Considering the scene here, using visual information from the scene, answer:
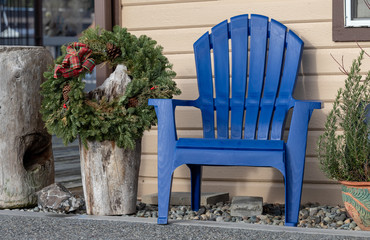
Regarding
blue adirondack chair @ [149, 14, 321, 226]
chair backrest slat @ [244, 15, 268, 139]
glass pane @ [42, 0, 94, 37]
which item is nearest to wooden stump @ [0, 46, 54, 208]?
blue adirondack chair @ [149, 14, 321, 226]

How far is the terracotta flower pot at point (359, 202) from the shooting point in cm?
294

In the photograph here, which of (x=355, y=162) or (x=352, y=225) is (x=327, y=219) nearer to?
(x=352, y=225)

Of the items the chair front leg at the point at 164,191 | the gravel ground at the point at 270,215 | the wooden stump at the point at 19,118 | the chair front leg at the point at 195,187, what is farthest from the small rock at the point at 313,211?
the wooden stump at the point at 19,118

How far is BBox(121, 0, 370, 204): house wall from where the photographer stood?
3668mm

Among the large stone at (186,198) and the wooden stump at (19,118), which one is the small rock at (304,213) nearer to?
the large stone at (186,198)

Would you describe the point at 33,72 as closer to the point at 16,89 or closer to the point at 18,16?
→ the point at 16,89

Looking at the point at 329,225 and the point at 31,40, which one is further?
the point at 31,40

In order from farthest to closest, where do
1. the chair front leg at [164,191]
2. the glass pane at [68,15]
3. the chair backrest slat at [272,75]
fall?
1. the glass pane at [68,15]
2. the chair backrest slat at [272,75]
3. the chair front leg at [164,191]

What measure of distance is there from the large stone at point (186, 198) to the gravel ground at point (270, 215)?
38 mm

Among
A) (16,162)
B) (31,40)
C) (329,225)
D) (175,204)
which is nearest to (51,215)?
(16,162)

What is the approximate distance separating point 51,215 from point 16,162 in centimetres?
48

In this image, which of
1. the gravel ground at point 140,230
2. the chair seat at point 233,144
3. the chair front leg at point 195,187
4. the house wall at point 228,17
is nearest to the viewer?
the gravel ground at point 140,230

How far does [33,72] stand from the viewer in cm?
366

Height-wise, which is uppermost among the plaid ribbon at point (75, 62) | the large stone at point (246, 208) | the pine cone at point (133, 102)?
the plaid ribbon at point (75, 62)
